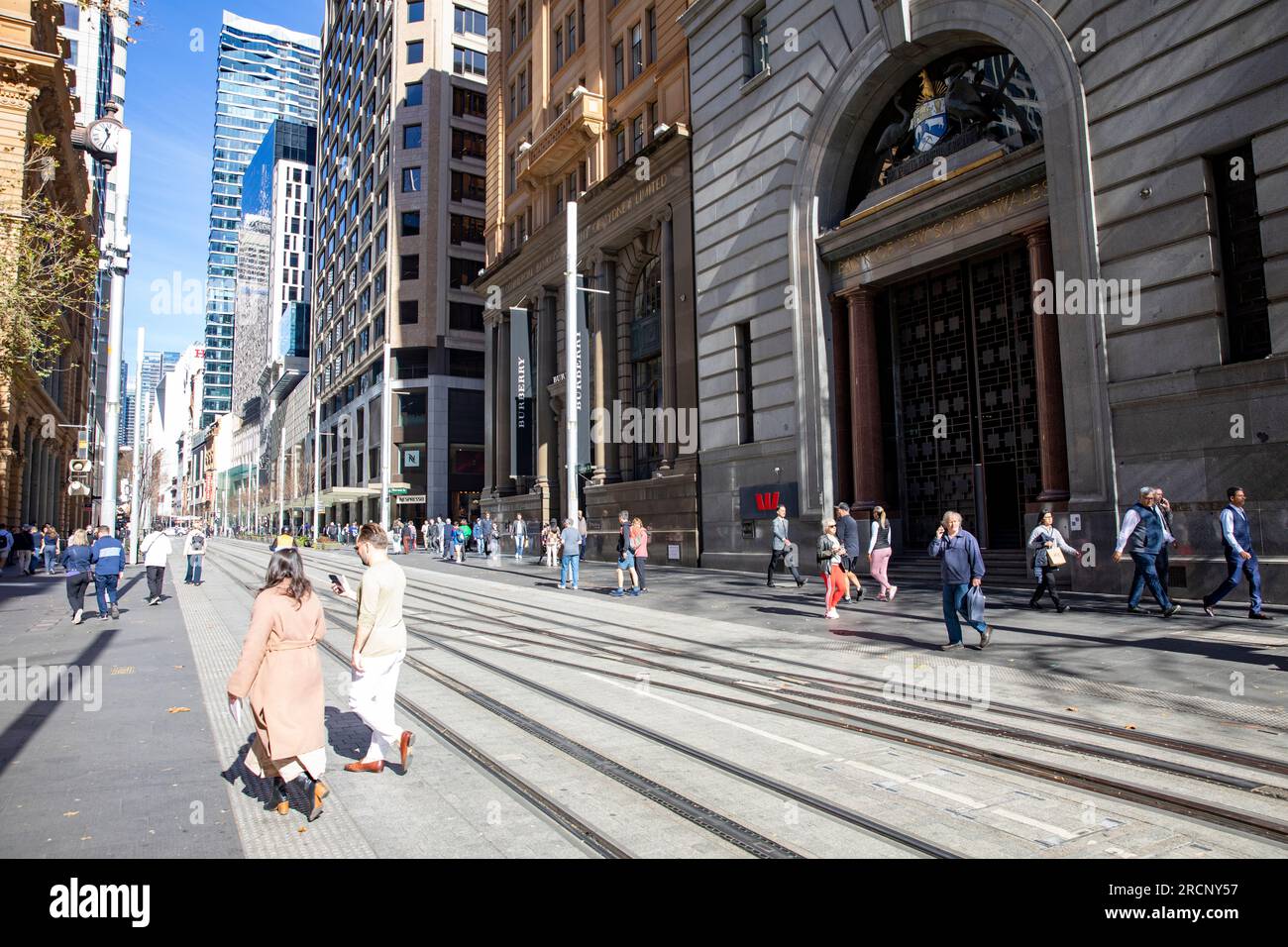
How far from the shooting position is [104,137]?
70.7ft

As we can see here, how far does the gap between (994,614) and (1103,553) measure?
3.29m

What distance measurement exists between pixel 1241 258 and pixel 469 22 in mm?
65673

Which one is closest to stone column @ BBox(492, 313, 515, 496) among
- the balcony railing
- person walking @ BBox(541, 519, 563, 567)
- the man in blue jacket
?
the balcony railing

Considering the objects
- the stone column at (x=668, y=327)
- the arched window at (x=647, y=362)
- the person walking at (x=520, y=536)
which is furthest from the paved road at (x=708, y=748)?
the person walking at (x=520, y=536)

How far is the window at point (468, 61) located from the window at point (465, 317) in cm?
1848

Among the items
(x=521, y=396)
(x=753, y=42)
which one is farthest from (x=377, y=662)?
(x=521, y=396)

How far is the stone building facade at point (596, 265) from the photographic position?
28.0 m

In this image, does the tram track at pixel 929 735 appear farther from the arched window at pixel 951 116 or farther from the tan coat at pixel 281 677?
the arched window at pixel 951 116

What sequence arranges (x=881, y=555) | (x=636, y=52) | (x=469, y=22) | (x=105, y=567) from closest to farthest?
(x=105, y=567) → (x=881, y=555) → (x=636, y=52) → (x=469, y=22)

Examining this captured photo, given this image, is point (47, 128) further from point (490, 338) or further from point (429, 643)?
point (429, 643)

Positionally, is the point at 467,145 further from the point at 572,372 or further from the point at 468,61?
the point at 572,372

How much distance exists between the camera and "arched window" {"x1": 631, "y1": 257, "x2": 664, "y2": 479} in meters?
31.0

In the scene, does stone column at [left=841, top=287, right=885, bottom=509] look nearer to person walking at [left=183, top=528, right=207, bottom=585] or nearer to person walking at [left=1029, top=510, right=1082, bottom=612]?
person walking at [left=1029, top=510, right=1082, bottom=612]
